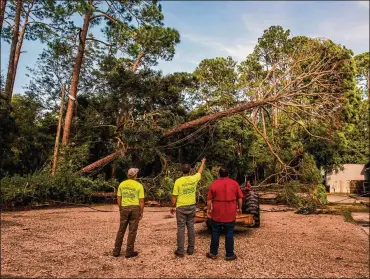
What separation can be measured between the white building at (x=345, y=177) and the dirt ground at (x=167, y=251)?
1823 cm

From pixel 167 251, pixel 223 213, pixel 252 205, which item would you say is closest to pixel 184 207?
pixel 223 213

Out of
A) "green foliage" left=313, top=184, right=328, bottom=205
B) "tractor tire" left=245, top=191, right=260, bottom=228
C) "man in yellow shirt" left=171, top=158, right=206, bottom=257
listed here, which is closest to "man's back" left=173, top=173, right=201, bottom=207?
"man in yellow shirt" left=171, top=158, right=206, bottom=257

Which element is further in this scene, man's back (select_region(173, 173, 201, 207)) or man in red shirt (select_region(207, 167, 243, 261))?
man's back (select_region(173, 173, 201, 207))

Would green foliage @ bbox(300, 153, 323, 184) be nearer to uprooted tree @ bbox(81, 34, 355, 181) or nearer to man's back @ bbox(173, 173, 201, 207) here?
uprooted tree @ bbox(81, 34, 355, 181)

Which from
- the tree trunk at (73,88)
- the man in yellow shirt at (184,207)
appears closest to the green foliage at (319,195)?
the man in yellow shirt at (184,207)

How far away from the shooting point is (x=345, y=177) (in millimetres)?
27312

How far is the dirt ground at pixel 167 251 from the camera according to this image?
4.89 m

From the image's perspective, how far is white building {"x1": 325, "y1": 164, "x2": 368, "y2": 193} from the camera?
26344 mm

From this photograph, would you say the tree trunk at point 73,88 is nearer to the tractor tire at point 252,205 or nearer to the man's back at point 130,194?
the tractor tire at point 252,205

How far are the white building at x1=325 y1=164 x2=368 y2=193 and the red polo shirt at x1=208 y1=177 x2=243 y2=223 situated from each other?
23875 millimetres

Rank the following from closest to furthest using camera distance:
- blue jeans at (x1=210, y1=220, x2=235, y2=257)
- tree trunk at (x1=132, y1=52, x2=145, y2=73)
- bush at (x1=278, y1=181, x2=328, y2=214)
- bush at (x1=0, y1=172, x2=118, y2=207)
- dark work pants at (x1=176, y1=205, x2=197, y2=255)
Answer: blue jeans at (x1=210, y1=220, x2=235, y2=257)
dark work pants at (x1=176, y1=205, x2=197, y2=255)
bush at (x1=0, y1=172, x2=118, y2=207)
bush at (x1=278, y1=181, x2=328, y2=214)
tree trunk at (x1=132, y1=52, x2=145, y2=73)

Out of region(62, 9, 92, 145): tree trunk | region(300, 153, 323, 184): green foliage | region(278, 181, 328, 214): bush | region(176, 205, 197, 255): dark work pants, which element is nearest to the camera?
region(176, 205, 197, 255): dark work pants

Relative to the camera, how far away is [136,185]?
5633mm

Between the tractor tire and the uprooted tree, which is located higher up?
the uprooted tree
